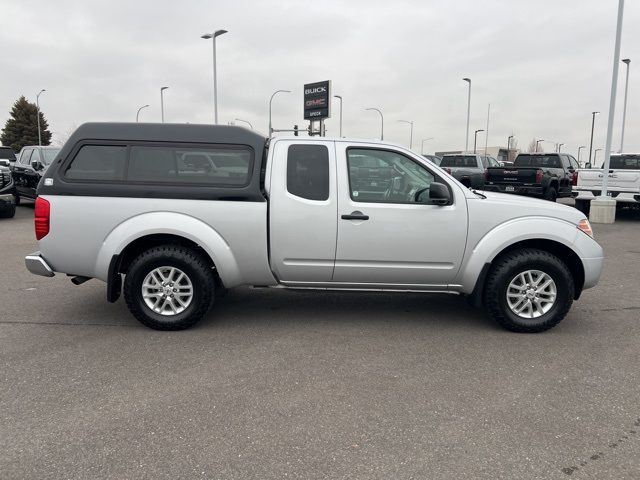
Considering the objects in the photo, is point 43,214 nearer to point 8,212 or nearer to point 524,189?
point 8,212

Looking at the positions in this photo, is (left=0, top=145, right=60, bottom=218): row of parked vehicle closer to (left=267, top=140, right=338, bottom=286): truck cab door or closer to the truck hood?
(left=267, top=140, right=338, bottom=286): truck cab door

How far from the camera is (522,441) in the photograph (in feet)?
9.82

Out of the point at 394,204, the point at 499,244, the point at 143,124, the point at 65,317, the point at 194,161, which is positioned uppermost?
the point at 143,124

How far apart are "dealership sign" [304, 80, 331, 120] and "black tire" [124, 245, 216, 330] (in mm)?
37421

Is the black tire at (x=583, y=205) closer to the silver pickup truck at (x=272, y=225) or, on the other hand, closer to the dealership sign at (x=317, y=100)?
the silver pickup truck at (x=272, y=225)

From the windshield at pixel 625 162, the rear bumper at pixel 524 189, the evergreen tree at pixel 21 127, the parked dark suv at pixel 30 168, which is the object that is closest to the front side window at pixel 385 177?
the rear bumper at pixel 524 189

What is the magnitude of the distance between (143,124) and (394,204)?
2469 millimetres

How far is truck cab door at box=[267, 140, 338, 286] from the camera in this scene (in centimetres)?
475

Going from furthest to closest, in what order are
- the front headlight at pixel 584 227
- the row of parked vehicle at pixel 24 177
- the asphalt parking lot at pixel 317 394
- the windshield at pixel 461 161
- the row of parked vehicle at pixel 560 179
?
the windshield at pixel 461 161 → the row of parked vehicle at pixel 560 179 → the row of parked vehicle at pixel 24 177 → the front headlight at pixel 584 227 → the asphalt parking lot at pixel 317 394

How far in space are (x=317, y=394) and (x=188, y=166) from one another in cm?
245

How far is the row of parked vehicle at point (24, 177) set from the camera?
41.7 feet

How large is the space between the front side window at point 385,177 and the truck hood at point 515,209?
52 cm

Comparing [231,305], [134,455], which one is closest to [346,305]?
[231,305]

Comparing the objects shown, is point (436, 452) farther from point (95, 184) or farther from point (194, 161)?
point (95, 184)
